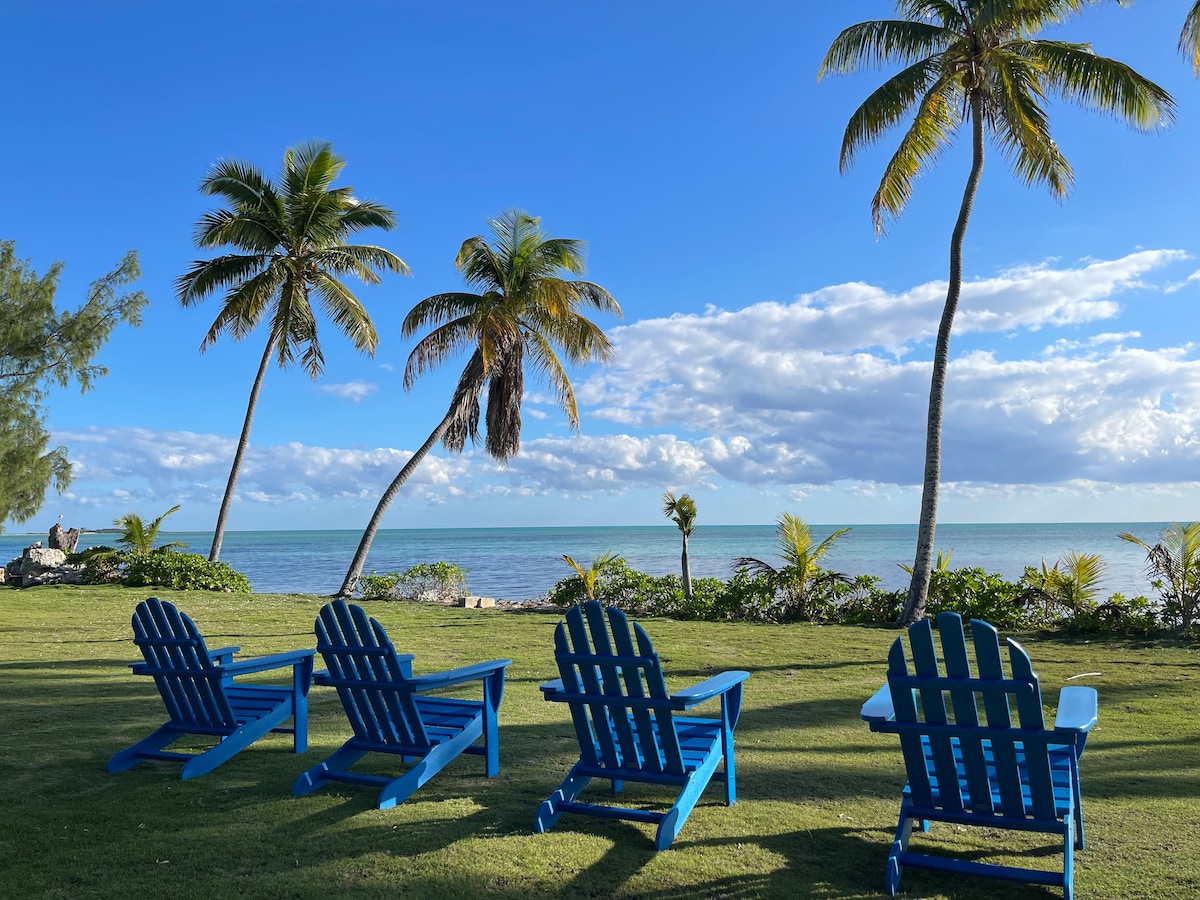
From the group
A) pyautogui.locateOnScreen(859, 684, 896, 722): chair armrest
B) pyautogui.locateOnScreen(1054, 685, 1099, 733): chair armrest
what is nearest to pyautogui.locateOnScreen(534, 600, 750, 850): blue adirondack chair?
pyautogui.locateOnScreen(859, 684, 896, 722): chair armrest

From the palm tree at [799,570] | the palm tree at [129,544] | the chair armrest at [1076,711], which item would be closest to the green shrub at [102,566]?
the palm tree at [129,544]

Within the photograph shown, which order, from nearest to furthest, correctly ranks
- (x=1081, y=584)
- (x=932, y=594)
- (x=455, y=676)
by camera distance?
(x=455, y=676) → (x=1081, y=584) → (x=932, y=594)

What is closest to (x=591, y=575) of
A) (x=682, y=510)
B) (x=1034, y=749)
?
(x=682, y=510)

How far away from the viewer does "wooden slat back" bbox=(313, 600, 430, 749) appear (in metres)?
4.34

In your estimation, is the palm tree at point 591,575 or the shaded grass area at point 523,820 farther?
the palm tree at point 591,575

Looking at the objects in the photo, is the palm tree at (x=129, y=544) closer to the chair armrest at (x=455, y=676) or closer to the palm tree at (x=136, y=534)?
the palm tree at (x=136, y=534)

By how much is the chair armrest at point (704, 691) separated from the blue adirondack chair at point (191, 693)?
7.85 ft

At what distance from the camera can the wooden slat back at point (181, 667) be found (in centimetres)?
478

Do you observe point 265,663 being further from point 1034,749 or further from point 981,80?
point 981,80

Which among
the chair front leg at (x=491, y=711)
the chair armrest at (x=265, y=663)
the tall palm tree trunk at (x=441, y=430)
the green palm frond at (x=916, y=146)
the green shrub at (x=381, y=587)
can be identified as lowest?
the green shrub at (x=381, y=587)

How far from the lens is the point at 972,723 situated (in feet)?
10.8

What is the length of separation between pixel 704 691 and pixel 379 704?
173 centimetres

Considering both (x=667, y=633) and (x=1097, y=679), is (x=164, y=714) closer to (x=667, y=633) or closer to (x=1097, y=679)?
(x=667, y=633)

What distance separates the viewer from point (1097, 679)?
8.26m
